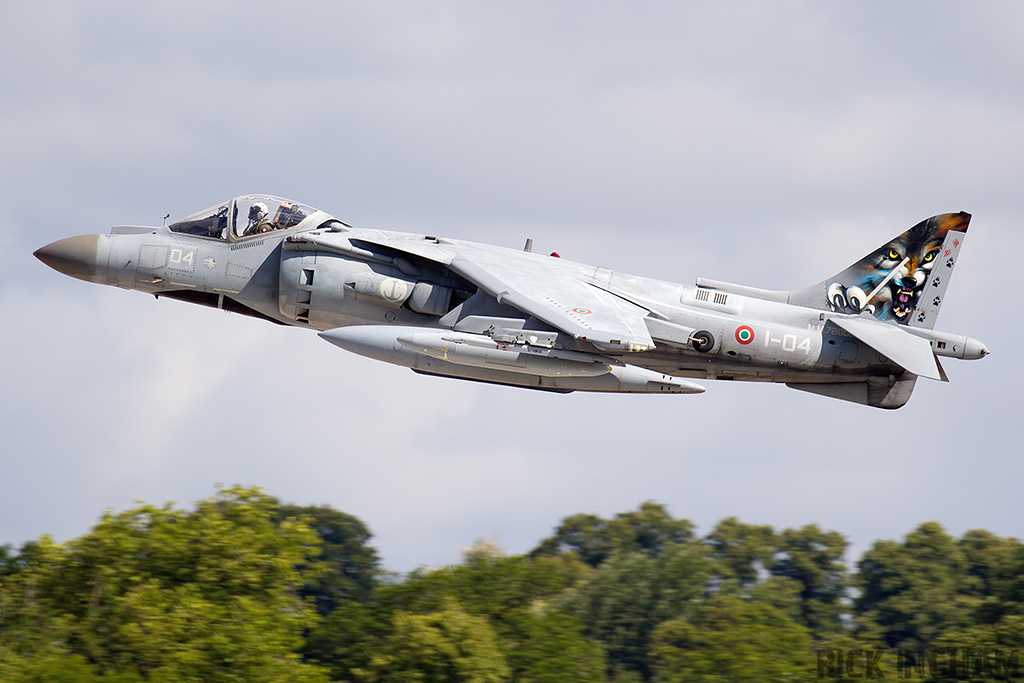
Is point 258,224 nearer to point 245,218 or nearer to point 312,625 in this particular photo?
point 245,218

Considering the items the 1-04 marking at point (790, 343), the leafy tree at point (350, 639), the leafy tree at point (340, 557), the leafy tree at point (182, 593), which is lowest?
the leafy tree at point (340, 557)

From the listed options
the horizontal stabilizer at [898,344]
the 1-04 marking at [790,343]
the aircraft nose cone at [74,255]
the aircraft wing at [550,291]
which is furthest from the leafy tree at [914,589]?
the aircraft nose cone at [74,255]

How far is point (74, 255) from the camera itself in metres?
21.5

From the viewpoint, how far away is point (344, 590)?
194 ft

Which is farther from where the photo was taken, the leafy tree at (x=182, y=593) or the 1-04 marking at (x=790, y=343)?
the leafy tree at (x=182, y=593)

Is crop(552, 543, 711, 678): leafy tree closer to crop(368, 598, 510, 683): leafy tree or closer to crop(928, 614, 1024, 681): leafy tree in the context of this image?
crop(928, 614, 1024, 681): leafy tree

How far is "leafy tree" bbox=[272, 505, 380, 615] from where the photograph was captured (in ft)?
192

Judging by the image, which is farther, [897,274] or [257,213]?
[897,274]

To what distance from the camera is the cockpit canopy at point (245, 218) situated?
21422mm

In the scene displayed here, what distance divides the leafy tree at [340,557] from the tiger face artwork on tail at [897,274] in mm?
38645

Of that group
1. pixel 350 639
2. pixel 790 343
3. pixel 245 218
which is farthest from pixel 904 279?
pixel 350 639

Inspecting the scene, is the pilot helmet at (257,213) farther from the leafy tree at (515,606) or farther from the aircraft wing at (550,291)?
the leafy tree at (515,606)

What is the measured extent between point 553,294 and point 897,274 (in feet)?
23.2

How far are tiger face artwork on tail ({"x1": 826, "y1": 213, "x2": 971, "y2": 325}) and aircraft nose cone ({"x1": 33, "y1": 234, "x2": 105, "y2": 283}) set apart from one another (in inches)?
542
